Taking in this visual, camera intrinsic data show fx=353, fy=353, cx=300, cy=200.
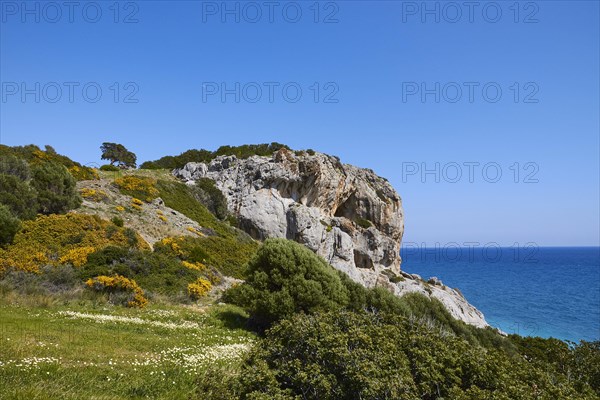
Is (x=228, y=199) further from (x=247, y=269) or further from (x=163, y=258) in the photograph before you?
(x=247, y=269)

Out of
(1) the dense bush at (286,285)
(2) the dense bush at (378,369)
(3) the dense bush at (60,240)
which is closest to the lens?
(2) the dense bush at (378,369)

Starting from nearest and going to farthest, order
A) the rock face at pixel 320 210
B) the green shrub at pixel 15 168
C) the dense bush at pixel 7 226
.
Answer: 1. the dense bush at pixel 7 226
2. the green shrub at pixel 15 168
3. the rock face at pixel 320 210

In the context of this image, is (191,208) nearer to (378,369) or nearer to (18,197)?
(18,197)

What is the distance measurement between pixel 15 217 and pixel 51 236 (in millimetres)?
2196

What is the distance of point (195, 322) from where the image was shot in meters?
16.8

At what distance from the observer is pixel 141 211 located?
34.0 m

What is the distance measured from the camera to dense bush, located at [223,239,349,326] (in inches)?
674

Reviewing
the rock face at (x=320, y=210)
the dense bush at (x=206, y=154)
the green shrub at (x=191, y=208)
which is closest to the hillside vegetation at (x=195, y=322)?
the green shrub at (x=191, y=208)

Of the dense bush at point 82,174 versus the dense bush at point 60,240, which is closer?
the dense bush at point 60,240

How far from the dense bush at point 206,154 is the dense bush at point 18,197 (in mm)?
37373

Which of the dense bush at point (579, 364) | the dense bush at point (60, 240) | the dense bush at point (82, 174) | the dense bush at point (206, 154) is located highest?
the dense bush at point (206, 154)

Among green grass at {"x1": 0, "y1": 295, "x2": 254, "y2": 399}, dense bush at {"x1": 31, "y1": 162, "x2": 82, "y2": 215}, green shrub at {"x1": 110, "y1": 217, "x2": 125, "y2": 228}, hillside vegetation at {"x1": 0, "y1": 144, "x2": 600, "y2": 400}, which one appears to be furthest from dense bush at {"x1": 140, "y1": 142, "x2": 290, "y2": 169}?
green grass at {"x1": 0, "y1": 295, "x2": 254, "y2": 399}

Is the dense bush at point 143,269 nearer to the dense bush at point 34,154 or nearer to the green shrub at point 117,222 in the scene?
the green shrub at point 117,222

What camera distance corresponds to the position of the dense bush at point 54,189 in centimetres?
2625
